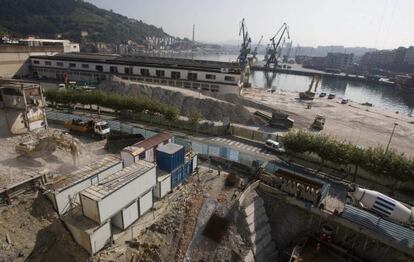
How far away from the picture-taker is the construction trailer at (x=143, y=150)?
922 inches

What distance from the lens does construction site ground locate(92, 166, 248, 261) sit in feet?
61.1

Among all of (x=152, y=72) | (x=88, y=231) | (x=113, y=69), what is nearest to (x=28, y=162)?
(x=88, y=231)

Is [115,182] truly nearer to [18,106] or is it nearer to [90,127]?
[18,106]

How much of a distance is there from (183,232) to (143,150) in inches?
348

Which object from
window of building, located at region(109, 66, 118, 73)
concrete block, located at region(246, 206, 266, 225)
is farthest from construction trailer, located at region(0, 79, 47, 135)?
window of building, located at region(109, 66, 118, 73)

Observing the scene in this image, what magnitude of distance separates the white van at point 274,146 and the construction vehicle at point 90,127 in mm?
23954

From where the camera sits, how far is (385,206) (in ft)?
73.1

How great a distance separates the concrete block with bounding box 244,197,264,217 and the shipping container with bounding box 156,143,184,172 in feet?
27.0

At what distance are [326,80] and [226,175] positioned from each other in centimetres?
15473

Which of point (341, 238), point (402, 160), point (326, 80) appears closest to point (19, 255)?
point (341, 238)

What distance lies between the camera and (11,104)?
28.5m

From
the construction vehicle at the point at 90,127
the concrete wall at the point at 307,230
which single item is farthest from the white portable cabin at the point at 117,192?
the construction vehicle at the point at 90,127

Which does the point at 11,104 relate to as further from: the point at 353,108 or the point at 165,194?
the point at 353,108

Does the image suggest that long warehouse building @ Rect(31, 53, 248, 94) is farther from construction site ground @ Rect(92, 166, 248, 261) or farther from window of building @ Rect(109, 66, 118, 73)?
construction site ground @ Rect(92, 166, 248, 261)
